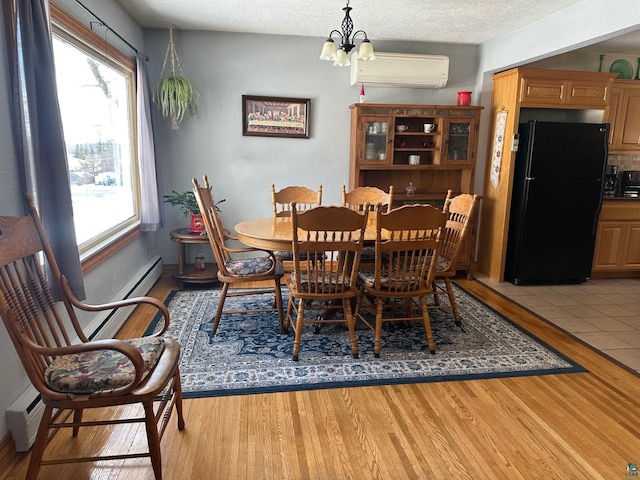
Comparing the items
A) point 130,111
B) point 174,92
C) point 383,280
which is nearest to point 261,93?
point 174,92

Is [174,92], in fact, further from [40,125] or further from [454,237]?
[454,237]

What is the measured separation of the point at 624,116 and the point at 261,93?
3653 mm

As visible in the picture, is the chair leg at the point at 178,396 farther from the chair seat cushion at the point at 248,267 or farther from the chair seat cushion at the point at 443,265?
the chair seat cushion at the point at 443,265

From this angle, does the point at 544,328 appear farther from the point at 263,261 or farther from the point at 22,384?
the point at 22,384

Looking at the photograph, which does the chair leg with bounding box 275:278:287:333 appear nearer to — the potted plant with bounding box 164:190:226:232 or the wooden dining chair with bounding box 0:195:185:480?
the wooden dining chair with bounding box 0:195:185:480

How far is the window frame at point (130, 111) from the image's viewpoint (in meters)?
2.43

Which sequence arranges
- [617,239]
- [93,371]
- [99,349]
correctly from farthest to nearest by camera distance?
[617,239]
[93,371]
[99,349]

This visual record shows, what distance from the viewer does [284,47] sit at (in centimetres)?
428

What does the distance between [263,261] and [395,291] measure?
1024 millimetres

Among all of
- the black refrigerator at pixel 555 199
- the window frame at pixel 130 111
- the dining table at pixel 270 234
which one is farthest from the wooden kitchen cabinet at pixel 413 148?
the window frame at pixel 130 111

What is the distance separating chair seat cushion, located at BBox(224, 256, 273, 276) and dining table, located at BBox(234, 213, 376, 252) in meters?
0.21

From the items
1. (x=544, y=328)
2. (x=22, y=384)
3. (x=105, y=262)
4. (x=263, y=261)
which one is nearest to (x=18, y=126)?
(x=22, y=384)

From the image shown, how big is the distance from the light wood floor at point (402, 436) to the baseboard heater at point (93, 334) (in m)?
0.07

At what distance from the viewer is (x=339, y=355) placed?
2.75 metres
